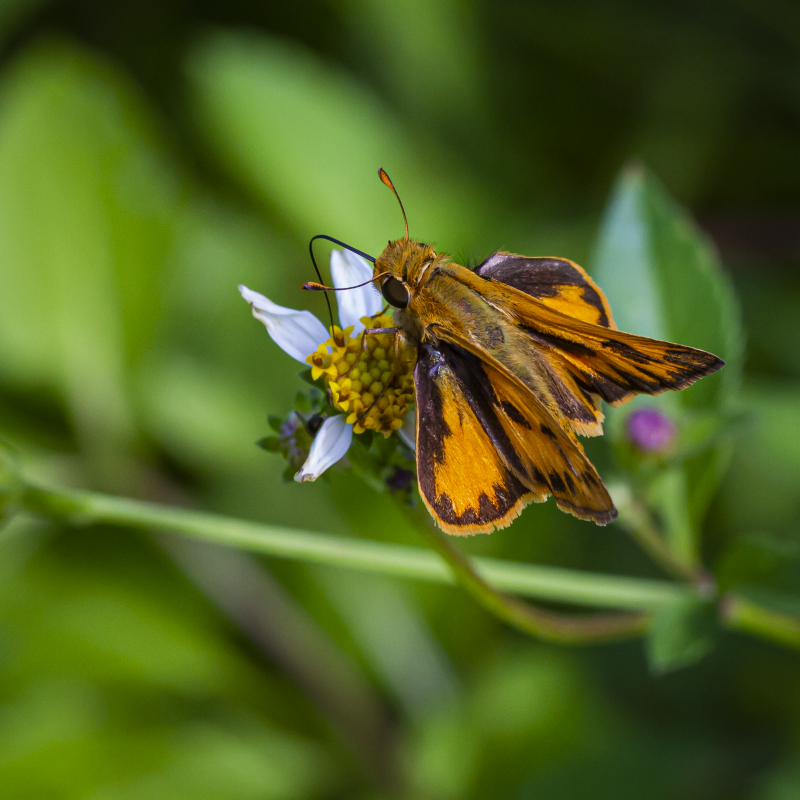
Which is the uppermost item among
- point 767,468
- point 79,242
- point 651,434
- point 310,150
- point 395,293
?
point 79,242

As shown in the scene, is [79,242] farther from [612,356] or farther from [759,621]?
[759,621]

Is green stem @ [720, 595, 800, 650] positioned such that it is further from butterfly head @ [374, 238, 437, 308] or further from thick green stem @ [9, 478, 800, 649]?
butterfly head @ [374, 238, 437, 308]

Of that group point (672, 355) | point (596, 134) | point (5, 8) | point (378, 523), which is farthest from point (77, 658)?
point (596, 134)

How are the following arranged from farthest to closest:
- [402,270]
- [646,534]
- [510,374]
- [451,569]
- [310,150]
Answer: [310,150]
[646,534]
[402,270]
[451,569]
[510,374]

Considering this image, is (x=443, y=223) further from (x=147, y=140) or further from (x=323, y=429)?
A: (x=323, y=429)

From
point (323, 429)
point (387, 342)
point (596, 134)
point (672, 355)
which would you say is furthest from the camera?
point (596, 134)

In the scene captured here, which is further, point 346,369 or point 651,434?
point 651,434

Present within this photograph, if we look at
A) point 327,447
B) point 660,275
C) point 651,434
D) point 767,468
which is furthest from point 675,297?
point 767,468

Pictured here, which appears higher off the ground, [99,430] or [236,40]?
[236,40]
